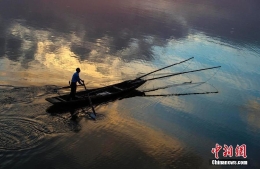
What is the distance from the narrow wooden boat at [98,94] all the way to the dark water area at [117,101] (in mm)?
538

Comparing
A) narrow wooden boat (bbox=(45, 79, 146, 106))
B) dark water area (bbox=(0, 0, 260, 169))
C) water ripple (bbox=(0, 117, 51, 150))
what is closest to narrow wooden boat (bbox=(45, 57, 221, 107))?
narrow wooden boat (bbox=(45, 79, 146, 106))

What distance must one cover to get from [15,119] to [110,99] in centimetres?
614

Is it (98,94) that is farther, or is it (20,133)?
(98,94)

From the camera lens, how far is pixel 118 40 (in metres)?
32.2

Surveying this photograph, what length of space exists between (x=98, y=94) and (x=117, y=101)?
1.42m

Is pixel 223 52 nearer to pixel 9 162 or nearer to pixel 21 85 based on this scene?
pixel 21 85

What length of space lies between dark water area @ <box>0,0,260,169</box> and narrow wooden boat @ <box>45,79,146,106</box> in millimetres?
538

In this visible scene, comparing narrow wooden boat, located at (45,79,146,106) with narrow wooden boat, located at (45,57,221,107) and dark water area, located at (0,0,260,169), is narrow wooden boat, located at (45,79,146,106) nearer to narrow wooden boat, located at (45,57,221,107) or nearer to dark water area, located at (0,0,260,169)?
narrow wooden boat, located at (45,57,221,107)

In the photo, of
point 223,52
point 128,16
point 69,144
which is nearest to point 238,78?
point 223,52

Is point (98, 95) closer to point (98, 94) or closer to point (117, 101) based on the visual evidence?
point (98, 94)

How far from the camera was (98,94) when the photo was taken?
56.2 feet

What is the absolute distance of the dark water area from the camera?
12570 millimetres

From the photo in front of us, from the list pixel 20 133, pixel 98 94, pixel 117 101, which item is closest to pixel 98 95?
pixel 98 94

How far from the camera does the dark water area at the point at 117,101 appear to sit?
12.6m
